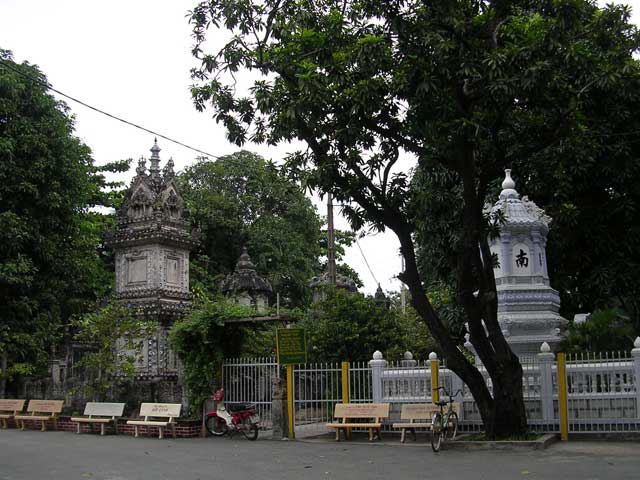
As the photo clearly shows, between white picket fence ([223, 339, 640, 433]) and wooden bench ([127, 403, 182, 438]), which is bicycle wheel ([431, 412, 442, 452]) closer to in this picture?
white picket fence ([223, 339, 640, 433])

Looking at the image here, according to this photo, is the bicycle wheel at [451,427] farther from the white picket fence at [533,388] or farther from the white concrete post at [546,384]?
the white concrete post at [546,384]

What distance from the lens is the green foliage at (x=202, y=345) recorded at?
16344 mm

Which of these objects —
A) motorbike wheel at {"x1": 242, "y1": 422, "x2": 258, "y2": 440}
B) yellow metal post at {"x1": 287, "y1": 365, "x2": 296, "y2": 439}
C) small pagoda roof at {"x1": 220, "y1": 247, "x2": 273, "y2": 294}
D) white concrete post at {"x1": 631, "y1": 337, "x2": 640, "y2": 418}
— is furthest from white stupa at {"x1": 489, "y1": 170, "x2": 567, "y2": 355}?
small pagoda roof at {"x1": 220, "y1": 247, "x2": 273, "y2": 294}

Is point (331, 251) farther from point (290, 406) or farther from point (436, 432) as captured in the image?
point (436, 432)

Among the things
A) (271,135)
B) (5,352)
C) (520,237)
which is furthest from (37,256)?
(520,237)

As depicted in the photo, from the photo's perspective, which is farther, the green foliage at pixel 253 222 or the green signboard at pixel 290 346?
the green foliage at pixel 253 222

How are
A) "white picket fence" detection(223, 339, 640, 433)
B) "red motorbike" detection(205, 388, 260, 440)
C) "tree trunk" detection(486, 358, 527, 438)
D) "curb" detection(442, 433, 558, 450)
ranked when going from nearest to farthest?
1. "curb" detection(442, 433, 558, 450)
2. "tree trunk" detection(486, 358, 527, 438)
3. "white picket fence" detection(223, 339, 640, 433)
4. "red motorbike" detection(205, 388, 260, 440)

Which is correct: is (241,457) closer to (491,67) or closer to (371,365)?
(371,365)

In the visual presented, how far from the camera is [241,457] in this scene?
488 inches

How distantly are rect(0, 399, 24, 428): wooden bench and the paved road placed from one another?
14.4ft

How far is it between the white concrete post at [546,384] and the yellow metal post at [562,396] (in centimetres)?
22

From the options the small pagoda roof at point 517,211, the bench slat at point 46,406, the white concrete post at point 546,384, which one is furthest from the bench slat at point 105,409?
the small pagoda roof at point 517,211

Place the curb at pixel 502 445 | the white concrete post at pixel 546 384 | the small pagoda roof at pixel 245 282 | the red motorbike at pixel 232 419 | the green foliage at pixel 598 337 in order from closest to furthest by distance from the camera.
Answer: the curb at pixel 502 445
the white concrete post at pixel 546 384
the red motorbike at pixel 232 419
the green foliage at pixel 598 337
the small pagoda roof at pixel 245 282

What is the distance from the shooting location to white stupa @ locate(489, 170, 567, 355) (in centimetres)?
1512
